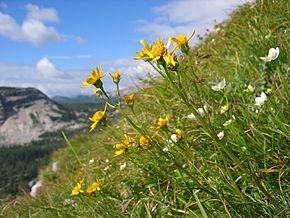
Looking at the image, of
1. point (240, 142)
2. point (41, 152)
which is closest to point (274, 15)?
point (240, 142)

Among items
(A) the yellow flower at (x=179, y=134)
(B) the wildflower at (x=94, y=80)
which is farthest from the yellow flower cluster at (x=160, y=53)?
(A) the yellow flower at (x=179, y=134)

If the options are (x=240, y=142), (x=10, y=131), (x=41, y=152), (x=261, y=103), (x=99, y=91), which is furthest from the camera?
(x=10, y=131)

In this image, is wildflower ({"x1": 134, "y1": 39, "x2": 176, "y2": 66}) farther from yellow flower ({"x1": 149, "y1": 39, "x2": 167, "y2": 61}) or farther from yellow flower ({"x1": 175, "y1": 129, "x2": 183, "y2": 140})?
yellow flower ({"x1": 175, "y1": 129, "x2": 183, "y2": 140})

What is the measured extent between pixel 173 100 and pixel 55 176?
5.73m

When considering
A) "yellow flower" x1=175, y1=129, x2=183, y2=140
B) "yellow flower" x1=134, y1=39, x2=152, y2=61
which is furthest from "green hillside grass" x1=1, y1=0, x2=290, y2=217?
"yellow flower" x1=134, y1=39, x2=152, y2=61

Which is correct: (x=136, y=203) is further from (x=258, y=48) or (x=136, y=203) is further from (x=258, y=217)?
(x=258, y=48)

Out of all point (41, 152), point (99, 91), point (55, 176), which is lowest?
point (41, 152)

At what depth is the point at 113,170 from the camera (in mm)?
3598

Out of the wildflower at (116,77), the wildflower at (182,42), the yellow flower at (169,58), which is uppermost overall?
the wildflower at (182,42)

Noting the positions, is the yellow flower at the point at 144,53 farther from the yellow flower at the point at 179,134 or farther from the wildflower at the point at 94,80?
the yellow flower at the point at 179,134

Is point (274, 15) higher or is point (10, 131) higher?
point (274, 15)

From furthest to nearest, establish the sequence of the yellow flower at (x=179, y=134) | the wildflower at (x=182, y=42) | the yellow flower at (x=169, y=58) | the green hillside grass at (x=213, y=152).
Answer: the yellow flower at (x=179, y=134), the green hillside grass at (x=213, y=152), the wildflower at (x=182, y=42), the yellow flower at (x=169, y=58)

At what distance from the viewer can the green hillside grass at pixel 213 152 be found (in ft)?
4.79

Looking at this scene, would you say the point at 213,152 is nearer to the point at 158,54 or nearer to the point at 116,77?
the point at 116,77
